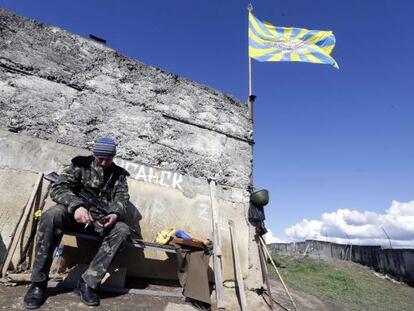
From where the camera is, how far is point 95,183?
297cm

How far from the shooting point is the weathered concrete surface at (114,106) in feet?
11.0

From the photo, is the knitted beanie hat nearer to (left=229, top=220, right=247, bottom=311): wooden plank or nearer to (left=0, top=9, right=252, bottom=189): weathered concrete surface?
(left=0, top=9, right=252, bottom=189): weathered concrete surface

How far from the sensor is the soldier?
7.65 feet

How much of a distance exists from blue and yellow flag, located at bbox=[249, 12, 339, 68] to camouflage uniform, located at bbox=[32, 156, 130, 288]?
3957mm

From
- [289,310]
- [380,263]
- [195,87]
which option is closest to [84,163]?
[195,87]

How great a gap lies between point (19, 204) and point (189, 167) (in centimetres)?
202

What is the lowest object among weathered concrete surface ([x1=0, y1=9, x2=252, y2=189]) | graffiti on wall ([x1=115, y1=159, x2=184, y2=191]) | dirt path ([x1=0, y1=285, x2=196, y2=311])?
dirt path ([x1=0, y1=285, x2=196, y2=311])

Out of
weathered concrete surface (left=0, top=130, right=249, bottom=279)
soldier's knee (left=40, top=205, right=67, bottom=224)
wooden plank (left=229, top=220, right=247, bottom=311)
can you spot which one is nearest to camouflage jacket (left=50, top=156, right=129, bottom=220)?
soldier's knee (left=40, top=205, right=67, bottom=224)

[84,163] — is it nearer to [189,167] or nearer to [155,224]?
[155,224]

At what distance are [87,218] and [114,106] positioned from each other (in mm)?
1748

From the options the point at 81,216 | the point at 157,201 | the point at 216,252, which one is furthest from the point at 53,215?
the point at 216,252

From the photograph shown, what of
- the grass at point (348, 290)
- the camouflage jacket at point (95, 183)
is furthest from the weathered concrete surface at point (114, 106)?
the grass at point (348, 290)

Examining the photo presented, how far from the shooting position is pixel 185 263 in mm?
3209

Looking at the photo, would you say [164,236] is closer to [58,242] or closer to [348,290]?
[58,242]
